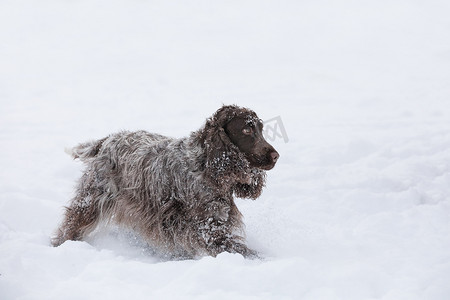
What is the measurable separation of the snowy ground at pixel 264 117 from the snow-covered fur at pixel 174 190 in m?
0.30

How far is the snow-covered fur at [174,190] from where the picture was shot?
16.1 feet

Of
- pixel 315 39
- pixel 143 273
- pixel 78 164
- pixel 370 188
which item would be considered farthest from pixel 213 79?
pixel 143 273

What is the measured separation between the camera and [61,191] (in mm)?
6598

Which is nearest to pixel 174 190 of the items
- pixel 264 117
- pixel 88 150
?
pixel 88 150

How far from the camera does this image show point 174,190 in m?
5.10

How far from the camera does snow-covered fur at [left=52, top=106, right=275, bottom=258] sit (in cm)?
490

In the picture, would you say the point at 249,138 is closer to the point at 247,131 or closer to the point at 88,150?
the point at 247,131

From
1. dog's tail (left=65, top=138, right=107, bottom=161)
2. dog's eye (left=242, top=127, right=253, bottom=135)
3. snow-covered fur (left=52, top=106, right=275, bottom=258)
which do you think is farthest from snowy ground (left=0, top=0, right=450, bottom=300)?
dog's eye (left=242, top=127, right=253, bottom=135)

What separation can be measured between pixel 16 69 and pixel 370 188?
11.9 m

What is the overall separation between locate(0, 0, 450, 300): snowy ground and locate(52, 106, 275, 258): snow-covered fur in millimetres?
301

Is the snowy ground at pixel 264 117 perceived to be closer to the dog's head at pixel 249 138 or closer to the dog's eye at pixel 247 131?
the dog's head at pixel 249 138

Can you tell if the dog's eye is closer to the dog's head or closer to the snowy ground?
the dog's head

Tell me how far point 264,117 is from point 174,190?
18.9ft

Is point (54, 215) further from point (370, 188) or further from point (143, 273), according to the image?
point (370, 188)
